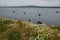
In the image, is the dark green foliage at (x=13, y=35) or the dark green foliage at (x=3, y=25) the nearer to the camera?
the dark green foliage at (x=13, y=35)

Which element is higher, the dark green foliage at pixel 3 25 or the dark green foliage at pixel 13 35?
the dark green foliage at pixel 13 35

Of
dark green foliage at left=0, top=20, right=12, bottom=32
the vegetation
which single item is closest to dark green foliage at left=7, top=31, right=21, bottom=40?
the vegetation

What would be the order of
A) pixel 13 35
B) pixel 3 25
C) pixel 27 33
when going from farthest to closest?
1. pixel 3 25
2. pixel 27 33
3. pixel 13 35

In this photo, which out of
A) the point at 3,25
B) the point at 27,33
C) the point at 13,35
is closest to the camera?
the point at 13,35

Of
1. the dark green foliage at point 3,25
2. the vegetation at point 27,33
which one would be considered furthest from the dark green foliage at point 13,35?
the dark green foliage at point 3,25

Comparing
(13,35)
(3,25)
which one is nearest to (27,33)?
(13,35)

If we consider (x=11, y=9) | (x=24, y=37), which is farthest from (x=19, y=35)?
(x=11, y=9)

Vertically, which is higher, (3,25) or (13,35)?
(13,35)

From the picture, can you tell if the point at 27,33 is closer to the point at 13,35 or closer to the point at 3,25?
the point at 13,35

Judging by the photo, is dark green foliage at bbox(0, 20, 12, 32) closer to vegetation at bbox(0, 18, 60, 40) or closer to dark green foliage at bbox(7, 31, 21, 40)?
vegetation at bbox(0, 18, 60, 40)

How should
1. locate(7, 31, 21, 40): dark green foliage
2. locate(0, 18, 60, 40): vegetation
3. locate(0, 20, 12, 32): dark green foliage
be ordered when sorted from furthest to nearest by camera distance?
1. locate(0, 20, 12, 32): dark green foliage
2. locate(0, 18, 60, 40): vegetation
3. locate(7, 31, 21, 40): dark green foliage

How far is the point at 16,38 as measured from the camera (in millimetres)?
15555

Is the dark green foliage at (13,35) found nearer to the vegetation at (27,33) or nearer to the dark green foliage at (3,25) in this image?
the vegetation at (27,33)

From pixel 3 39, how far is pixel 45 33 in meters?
2.72
